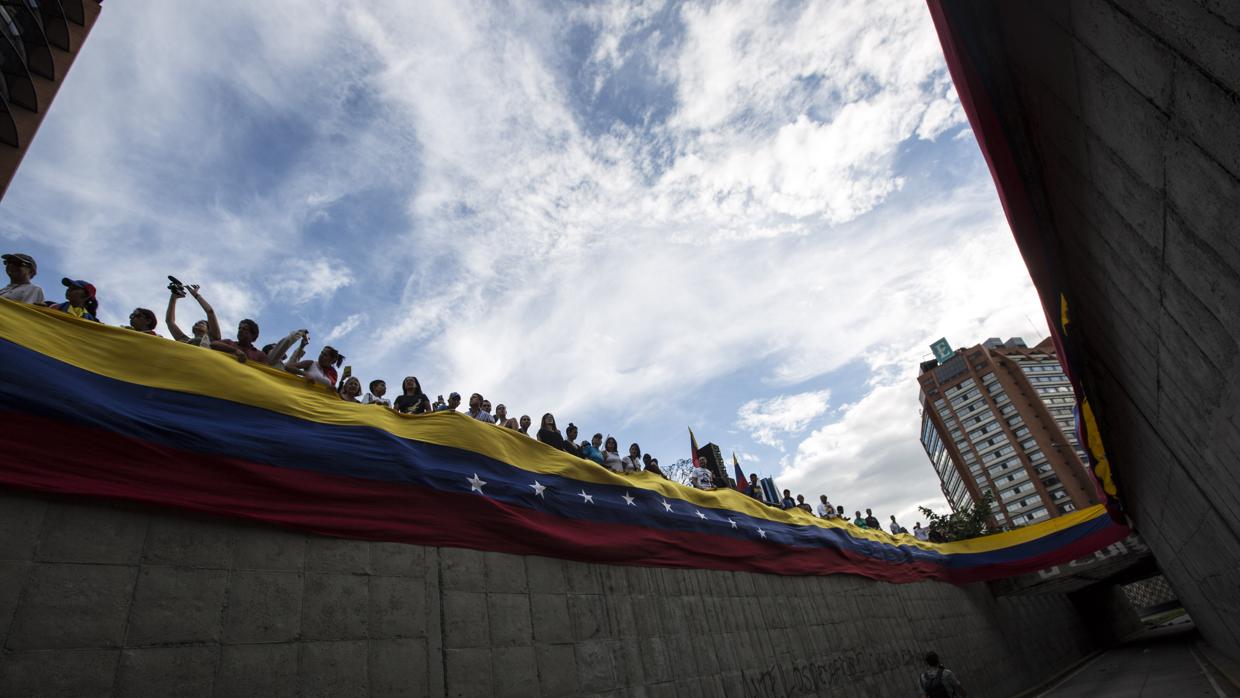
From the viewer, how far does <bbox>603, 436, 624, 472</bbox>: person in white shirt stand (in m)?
10.2

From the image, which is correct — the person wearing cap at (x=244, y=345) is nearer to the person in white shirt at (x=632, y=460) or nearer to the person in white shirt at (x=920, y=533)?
the person in white shirt at (x=632, y=460)

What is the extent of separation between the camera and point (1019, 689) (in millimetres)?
19453

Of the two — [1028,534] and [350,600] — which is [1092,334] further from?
[1028,534]

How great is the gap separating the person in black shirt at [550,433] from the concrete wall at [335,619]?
227cm

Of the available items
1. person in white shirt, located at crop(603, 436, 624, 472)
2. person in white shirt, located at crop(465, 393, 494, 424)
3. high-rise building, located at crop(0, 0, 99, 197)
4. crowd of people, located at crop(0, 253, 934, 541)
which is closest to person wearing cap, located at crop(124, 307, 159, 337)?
crowd of people, located at crop(0, 253, 934, 541)

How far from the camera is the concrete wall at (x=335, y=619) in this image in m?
3.75

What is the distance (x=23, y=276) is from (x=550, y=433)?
644 cm

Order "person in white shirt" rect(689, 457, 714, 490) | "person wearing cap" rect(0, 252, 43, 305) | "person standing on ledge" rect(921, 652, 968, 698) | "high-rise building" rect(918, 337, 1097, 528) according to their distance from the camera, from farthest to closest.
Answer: "high-rise building" rect(918, 337, 1097, 528) < "person in white shirt" rect(689, 457, 714, 490) < "person standing on ledge" rect(921, 652, 968, 698) < "person wearing cap" rect(0, 252, 43, 305)

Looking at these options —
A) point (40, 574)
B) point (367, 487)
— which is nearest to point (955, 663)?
point (367, 487)

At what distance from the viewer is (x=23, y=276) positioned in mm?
5125

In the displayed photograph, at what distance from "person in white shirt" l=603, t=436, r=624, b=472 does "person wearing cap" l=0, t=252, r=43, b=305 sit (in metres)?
7.56

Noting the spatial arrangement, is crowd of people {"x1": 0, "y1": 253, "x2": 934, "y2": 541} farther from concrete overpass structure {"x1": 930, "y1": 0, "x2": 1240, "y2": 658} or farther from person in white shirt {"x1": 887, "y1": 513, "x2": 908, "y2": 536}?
person in white shirt {"x1": 887, "y1": 513, "x2": 908, "y2": 536}

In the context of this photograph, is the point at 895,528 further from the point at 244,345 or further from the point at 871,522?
the point at 244,345

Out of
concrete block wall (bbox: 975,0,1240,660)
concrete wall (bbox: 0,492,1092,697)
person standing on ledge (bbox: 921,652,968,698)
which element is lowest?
person standing on ledge (bbox: 921,652,968,698)
